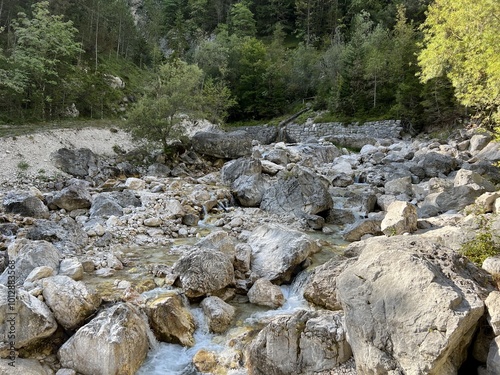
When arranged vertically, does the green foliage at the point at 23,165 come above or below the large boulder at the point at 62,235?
above

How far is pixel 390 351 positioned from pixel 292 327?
5.50 ft

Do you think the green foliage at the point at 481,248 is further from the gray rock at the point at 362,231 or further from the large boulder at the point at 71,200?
the large boulder at the point at 71,200

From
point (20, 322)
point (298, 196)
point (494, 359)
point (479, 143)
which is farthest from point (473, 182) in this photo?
point (20, 322)

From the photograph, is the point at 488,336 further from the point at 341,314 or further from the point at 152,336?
the point at 152,336

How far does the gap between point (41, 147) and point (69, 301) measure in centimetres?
1876

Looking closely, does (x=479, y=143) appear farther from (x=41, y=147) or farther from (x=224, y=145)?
(x=41, y=147)

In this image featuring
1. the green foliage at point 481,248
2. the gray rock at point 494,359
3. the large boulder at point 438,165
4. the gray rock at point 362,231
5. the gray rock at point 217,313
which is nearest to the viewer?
the gray rock at point 494,359

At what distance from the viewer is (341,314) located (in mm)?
6777

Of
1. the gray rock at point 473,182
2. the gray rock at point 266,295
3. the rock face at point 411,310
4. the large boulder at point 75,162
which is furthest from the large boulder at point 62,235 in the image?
the gray rock at point 473,182

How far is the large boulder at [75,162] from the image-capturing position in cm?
2227

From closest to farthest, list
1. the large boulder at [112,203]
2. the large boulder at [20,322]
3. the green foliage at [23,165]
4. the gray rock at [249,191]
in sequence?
the large boulder at [20,322], the large boulder at [112,203], the gray rock at [249,191], the green foliage at [23,165]

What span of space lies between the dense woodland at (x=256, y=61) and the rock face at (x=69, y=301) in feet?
40.6

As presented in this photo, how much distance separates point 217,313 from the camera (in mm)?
7953

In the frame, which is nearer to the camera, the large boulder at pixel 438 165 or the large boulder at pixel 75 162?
the large boulder at pixel 438 165
